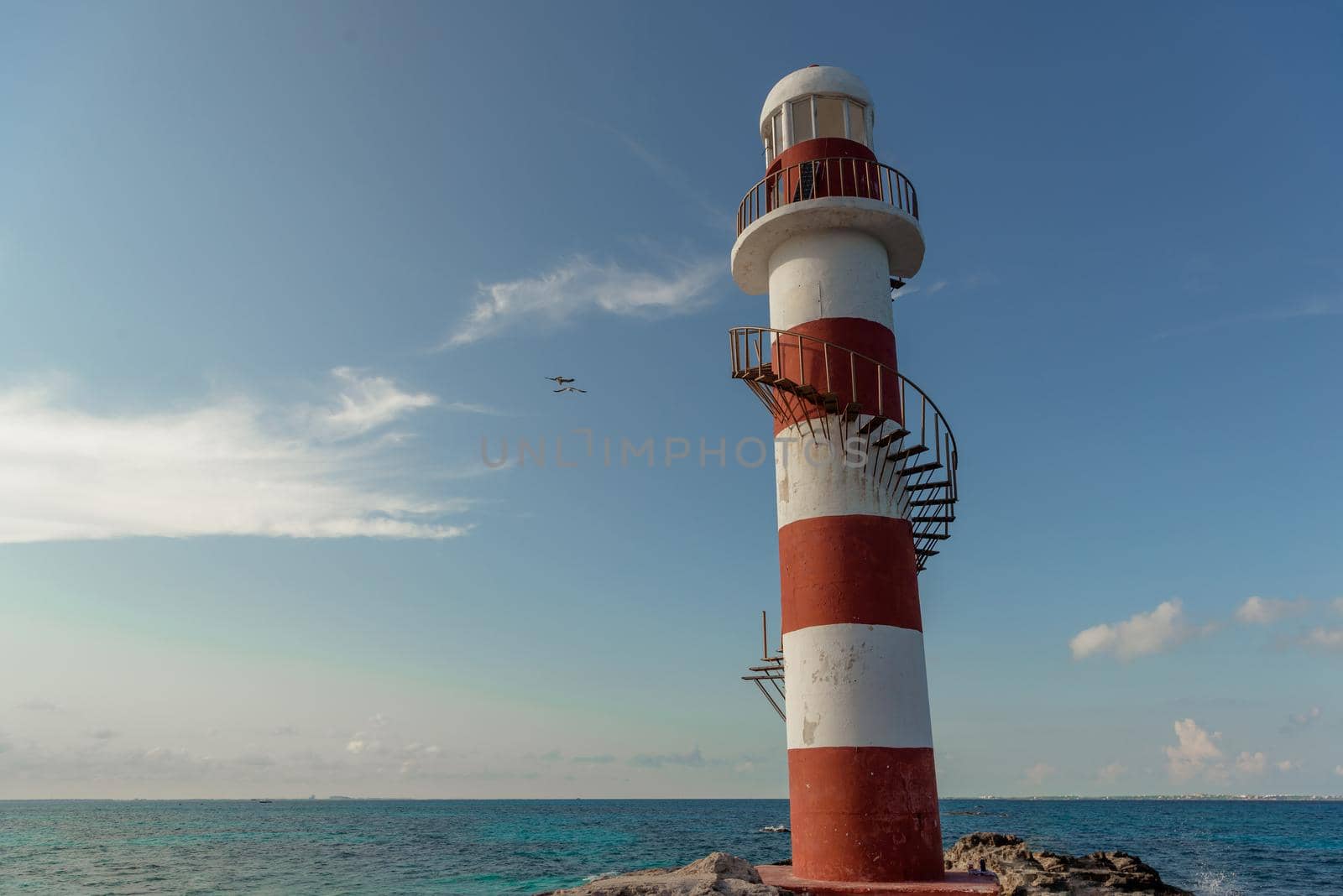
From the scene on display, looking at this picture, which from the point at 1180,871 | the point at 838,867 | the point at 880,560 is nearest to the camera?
the point at 838,867

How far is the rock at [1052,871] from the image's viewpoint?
16.9 meters

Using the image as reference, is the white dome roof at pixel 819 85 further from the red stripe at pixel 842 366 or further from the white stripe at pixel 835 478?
the white stripe at pixel 835 478

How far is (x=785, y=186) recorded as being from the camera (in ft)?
54.4

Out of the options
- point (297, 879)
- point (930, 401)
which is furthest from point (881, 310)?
point (297, 879)

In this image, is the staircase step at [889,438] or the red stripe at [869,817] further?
the staircase step at [889,438]

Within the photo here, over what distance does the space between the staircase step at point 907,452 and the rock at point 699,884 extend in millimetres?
7118

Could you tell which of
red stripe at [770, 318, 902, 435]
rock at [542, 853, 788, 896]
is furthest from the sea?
red stripe at [770, 318, 902, 435]

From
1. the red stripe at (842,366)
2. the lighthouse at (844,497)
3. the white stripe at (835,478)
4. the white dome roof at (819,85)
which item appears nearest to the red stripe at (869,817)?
the lighthouse at (844,497)

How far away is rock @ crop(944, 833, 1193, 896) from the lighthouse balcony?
11.3m

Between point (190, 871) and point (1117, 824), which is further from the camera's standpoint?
point (1117, 824)

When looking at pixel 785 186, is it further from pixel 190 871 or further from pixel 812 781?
pixel 190 871

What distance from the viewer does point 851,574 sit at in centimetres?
1449

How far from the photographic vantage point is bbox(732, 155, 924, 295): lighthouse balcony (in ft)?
52.0

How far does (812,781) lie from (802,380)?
21.7ft
